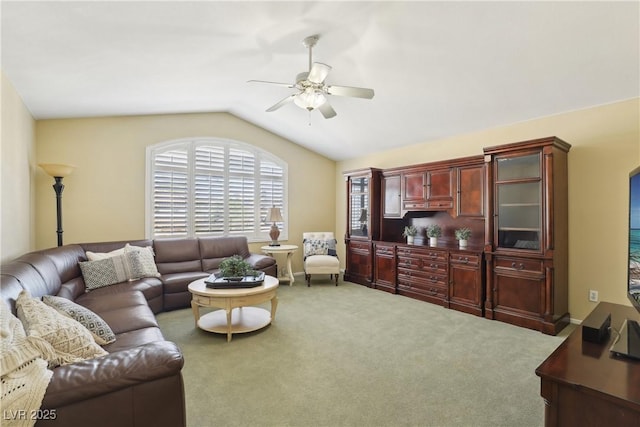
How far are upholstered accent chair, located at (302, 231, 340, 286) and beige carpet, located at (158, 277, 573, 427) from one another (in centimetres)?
149

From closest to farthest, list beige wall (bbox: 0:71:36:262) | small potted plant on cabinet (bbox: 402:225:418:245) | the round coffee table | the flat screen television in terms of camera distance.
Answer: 1. the flat screen television
2. beige wall (bbox: 0:71:36:262)
3. the round coffee table
4. small potted plant on cabinet (bbox: 402:225:418:245)

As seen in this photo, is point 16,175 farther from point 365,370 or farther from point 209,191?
point 365,370

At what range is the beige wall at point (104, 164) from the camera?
4184mm

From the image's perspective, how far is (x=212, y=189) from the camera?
533 cm

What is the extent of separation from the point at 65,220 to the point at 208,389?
3.64 meters

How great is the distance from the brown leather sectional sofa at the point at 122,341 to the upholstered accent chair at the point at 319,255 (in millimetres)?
963

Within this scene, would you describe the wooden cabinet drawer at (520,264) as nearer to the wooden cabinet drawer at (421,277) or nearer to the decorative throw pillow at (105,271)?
the wooden cabinet drawer at (421,277)

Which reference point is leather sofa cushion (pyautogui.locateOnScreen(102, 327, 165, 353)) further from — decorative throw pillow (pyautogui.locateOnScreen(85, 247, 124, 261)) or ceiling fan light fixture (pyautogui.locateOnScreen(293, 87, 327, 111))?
ceiling fan light fixture (pyautogui.locateOnScreen(293, 87, 327, 111))

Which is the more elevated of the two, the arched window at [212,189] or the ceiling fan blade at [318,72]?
the ceiling fan blade at [318,72]

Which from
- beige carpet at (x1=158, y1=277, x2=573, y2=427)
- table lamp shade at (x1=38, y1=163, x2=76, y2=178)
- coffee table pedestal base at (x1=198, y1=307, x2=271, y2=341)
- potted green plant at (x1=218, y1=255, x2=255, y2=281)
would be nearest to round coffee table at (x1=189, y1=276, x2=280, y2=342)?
coffee table pedestal base at (x1=198, y1=307, x2=271, y2=341)

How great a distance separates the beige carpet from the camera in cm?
194

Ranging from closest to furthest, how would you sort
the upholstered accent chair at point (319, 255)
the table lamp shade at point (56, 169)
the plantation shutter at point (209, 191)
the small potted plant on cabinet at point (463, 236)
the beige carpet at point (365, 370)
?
1. the beige carpet at point (365, 370)
2. the table lamp shade at point (56, 169)
3. the small potted plant on cabinet at point (463, 236)
4. the plantation shutter at point (209, 191)
5. the upholstered accent chair at point (319, 255)

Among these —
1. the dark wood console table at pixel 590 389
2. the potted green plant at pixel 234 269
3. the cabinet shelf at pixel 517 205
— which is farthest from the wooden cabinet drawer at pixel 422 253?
the dark wood console table at pixel 590 389

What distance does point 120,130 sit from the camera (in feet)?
15.2
